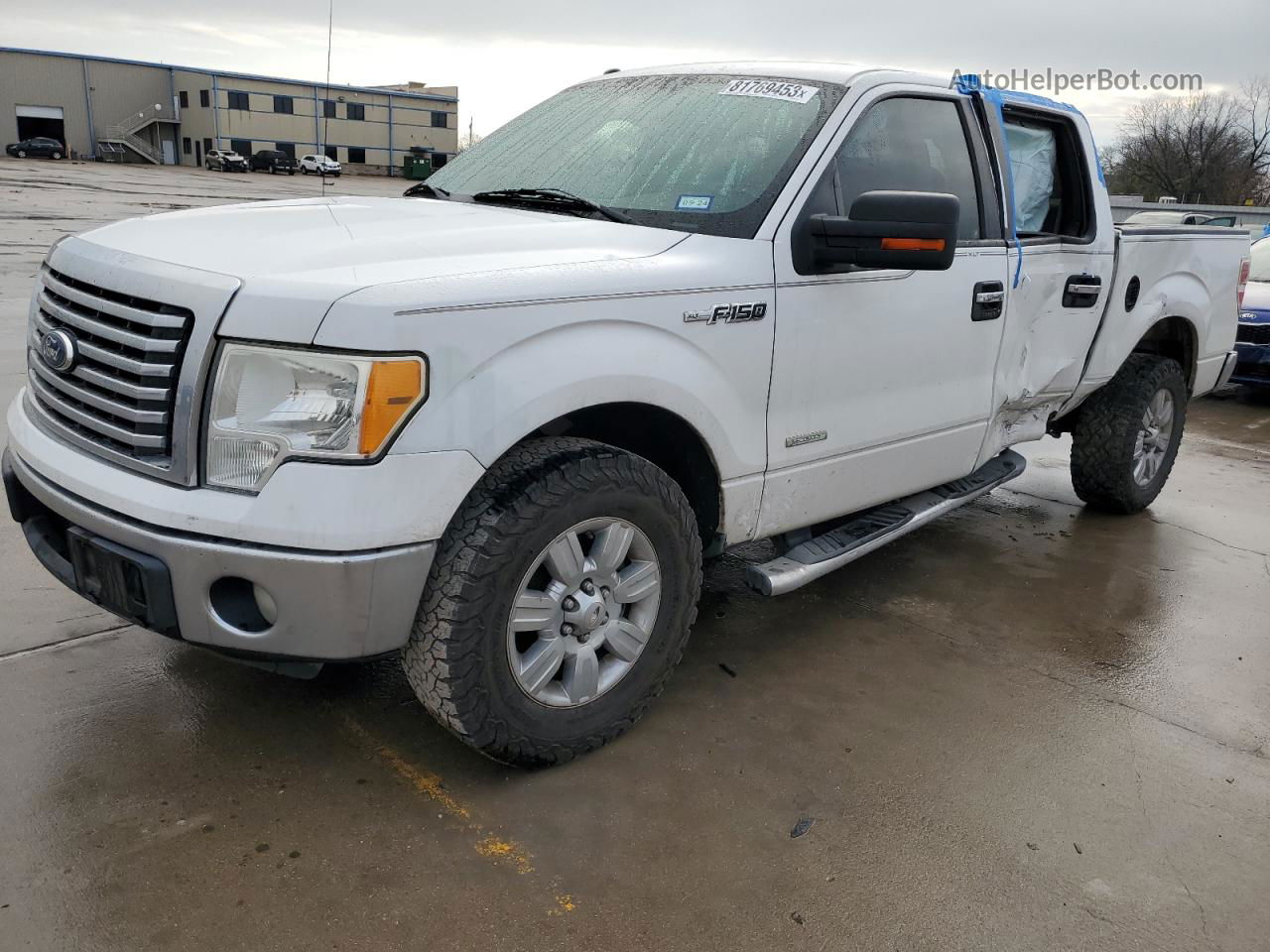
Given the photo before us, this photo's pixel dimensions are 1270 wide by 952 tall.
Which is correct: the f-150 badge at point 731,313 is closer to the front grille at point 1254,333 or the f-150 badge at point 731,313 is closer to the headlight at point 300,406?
the headlight at point 300,406

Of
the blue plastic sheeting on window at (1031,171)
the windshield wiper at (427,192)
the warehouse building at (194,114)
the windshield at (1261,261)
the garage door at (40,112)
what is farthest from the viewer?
the garage door at (40,112)

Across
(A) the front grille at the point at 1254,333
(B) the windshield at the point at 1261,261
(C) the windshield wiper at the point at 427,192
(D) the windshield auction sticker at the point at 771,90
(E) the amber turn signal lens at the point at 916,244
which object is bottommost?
(A) the front grille at the point at 1254,333

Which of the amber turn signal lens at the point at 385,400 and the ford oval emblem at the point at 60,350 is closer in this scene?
the amber turn signal lens at the point at 385,400

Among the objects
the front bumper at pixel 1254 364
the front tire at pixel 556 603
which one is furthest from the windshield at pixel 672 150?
the front bumper at pixel 1254 364

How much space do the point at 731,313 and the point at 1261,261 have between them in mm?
9908

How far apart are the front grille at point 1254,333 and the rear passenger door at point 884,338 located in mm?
6513

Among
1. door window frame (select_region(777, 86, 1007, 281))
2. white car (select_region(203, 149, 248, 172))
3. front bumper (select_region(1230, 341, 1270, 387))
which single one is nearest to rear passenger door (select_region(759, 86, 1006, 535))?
door window frame (select_region(777, 86, 1007, 281))

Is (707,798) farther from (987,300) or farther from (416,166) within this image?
(416,166)

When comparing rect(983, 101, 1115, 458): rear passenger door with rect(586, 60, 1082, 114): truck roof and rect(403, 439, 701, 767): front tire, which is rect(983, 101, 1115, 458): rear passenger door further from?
rect(403, 439, 701, 767): front tire

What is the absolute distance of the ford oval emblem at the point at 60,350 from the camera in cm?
259

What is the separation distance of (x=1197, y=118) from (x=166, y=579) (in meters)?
65.3

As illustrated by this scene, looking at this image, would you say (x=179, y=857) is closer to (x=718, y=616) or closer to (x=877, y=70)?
(x=718, y=616)

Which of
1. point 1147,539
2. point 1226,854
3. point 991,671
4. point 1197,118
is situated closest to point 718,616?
point 991,671

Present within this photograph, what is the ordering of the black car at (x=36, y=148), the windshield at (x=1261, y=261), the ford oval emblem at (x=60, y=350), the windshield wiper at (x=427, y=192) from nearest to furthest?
1. the ford oval emblem at (x=60, y=350)
2. the windshield wiper at (x=427, y=192)
3. the windshield at (x=1261, y=261)
4. the black car at (x=36, y=148)
